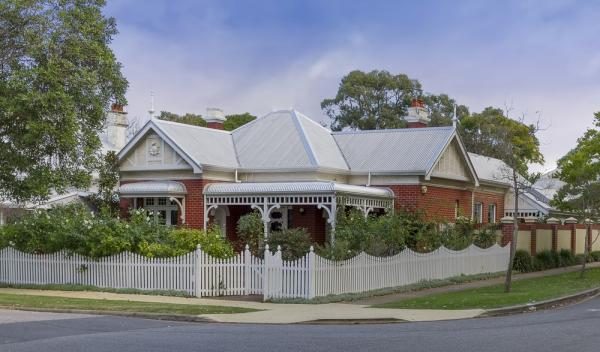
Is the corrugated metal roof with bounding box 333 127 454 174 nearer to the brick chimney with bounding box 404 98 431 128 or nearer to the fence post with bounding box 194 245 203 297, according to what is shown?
the brick chimney with bounding box 404 98 431 128

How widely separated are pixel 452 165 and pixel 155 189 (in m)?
12.0

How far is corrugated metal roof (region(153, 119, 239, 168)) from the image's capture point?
3084 cm

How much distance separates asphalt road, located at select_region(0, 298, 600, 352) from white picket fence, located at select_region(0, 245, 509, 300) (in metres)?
4.60

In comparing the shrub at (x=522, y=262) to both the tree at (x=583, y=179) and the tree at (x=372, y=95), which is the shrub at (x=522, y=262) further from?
the tree at (x=372, y=95)

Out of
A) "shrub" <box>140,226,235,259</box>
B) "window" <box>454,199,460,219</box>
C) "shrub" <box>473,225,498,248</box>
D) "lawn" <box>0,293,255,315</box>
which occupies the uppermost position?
"window" <box>454,199,460,219</box>

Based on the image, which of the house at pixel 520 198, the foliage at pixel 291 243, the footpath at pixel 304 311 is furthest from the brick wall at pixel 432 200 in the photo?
the foliage at pixel 291 243

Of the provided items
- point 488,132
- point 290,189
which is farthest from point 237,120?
point 290,189

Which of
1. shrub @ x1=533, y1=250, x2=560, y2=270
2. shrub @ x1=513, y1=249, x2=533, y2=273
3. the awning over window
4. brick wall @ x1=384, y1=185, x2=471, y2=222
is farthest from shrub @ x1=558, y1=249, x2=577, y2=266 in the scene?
the awning over window

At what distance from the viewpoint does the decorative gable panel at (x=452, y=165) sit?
107ft

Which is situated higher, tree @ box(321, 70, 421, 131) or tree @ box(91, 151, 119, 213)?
tree @ box(321, 70, 421, 131)

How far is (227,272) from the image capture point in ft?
74.5

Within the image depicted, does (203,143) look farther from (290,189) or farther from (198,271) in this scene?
(198,271)

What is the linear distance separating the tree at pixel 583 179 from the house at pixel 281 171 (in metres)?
4.48

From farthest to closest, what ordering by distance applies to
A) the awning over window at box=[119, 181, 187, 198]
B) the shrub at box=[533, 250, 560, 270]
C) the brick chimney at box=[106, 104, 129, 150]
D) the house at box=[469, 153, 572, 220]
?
the house at box=[469, 153, 572, 220] < the brick chimney at box=[106, 104, 129, 150] < the shrub at box=[533, 250, 560, 270] < the awning over window at box=[119, 181, 187, 198]
